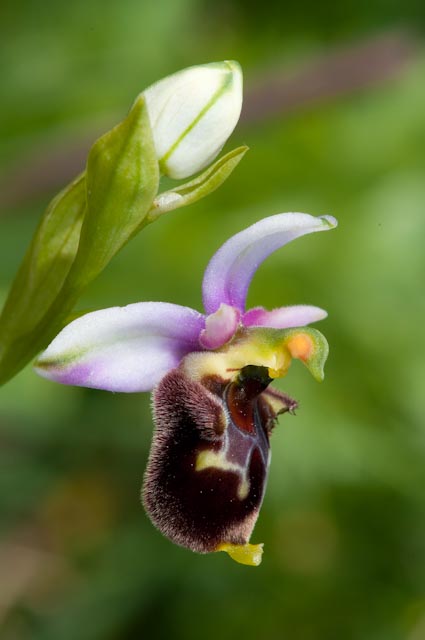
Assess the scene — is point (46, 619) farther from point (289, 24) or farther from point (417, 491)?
point (289, 24)

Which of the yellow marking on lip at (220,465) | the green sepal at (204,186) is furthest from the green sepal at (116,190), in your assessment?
the yellow marking on lip at (220,465)

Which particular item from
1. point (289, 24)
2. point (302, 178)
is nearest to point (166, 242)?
point (302, 178)

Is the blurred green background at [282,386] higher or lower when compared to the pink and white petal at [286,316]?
lower

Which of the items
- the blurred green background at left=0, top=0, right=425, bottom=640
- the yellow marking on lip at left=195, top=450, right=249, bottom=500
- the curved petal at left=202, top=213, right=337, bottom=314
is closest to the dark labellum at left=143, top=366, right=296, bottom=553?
the yellow marking on lip at left=195, top=450, right=249, bottom=500

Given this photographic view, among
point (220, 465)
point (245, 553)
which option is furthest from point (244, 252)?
point (245, 553)

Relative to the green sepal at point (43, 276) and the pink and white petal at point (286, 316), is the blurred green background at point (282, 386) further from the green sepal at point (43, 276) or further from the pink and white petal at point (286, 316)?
the pink and white petal at point (286, 316)
